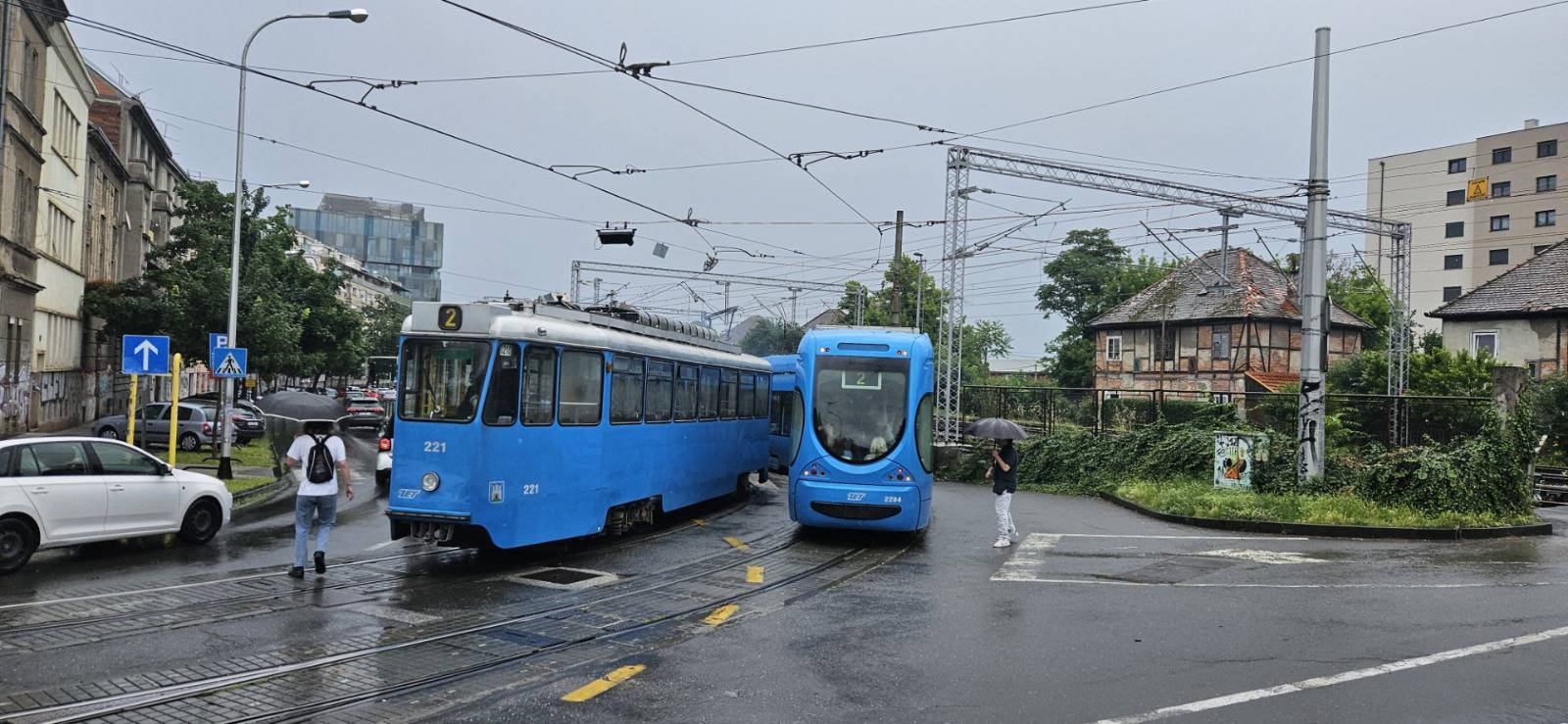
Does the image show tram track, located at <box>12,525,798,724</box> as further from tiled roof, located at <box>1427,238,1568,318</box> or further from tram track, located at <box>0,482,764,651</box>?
tiled roof, located at <box>1427,238,1568,318</box>

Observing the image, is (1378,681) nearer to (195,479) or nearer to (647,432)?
(647,432)

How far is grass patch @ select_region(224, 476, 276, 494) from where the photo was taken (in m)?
19.5

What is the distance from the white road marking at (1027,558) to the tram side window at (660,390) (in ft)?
16.4

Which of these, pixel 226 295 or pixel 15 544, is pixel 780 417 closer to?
pixel 15 544

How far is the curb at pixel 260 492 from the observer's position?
18766mm

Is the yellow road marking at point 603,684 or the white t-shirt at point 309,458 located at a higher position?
the white t-shirt at point 309,458

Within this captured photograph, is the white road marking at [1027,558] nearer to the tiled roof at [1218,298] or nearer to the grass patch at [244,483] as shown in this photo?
the grass patch at [244,483]

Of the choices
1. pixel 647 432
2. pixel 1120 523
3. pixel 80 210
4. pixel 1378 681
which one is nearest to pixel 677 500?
pixel 647 432

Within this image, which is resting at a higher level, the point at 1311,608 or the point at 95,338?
the point at 95,338

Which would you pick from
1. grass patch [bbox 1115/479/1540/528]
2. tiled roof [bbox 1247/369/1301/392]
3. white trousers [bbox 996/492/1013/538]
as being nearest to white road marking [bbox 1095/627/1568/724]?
white trousers [bbox 996/492/1013/538]

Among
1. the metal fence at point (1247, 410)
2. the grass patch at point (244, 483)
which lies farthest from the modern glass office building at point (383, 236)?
the grass patch at point (244, 483)

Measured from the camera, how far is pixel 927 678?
7.60 meters

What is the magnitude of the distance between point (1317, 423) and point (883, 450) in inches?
327

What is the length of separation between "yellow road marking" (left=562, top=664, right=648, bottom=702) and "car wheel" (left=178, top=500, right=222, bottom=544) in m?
8.06
